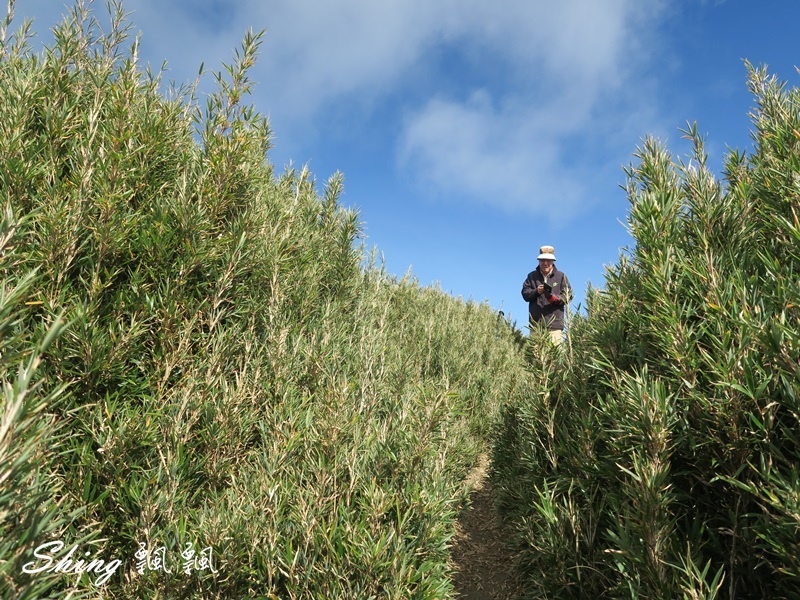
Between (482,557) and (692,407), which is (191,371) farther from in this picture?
(482,557)

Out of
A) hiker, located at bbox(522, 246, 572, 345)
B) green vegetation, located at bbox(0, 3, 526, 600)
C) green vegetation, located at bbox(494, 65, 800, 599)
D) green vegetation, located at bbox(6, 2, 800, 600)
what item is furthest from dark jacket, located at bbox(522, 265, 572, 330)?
green vegetation, located at bbox(0, 3, 526, 600)

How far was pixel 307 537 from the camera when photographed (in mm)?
3469

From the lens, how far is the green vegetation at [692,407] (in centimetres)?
268

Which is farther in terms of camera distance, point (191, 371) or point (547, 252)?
point (547, 252)

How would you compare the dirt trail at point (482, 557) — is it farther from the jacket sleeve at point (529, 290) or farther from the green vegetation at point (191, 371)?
the jacket sleeve at point (529, 290)

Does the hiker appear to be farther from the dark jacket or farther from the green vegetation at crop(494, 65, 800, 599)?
the green vegetation at crop(494, 65, 800, 599)

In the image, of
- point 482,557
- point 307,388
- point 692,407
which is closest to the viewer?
point 692,407

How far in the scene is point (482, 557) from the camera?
6.56 meters

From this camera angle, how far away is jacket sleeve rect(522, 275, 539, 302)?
10.4 meters

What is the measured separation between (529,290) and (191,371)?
26.8 feet

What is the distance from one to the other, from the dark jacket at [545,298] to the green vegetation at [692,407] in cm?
545

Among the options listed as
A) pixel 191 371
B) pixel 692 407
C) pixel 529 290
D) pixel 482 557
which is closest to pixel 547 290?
pixel 529 290

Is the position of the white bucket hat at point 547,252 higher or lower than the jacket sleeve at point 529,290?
higher

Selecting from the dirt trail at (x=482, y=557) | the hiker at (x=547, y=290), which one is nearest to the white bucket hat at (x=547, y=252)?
the hiker at (x=547, y=290)
